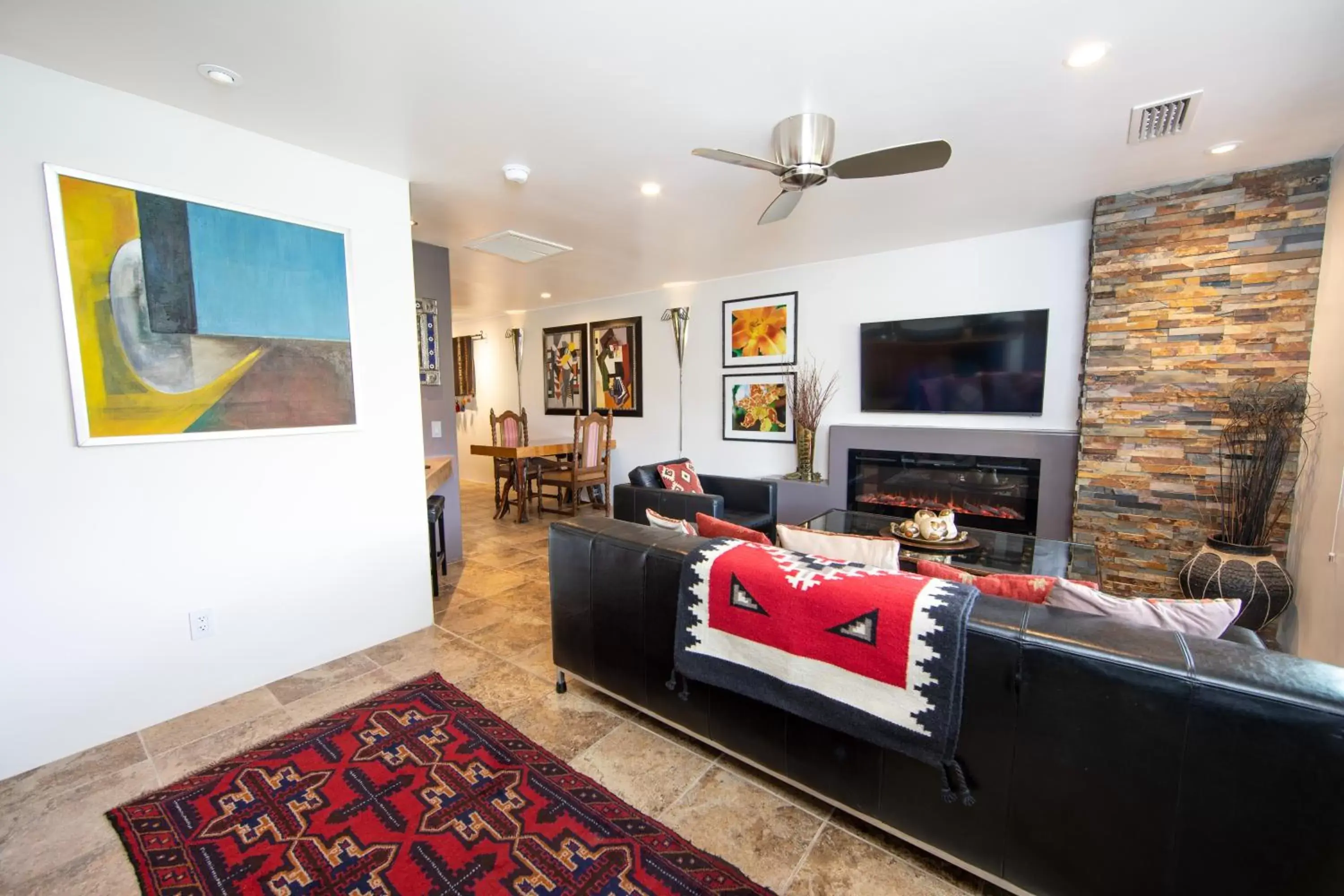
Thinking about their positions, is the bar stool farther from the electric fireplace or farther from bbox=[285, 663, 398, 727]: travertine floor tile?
the electric fireplace

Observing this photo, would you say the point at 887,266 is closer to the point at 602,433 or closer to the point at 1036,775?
the point at 602,433

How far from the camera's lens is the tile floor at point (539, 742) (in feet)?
4.62

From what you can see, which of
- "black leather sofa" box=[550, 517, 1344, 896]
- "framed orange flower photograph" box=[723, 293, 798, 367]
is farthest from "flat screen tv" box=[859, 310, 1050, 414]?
"black leather sofa" box=[550, 517, 1344, 896]

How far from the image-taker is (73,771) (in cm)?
180

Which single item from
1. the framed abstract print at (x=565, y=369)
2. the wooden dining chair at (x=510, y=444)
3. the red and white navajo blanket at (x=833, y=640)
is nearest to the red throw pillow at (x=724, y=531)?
the red and white navajo blanket at (x=833, y=640)

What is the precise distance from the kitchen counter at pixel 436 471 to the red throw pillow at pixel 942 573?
2496mm

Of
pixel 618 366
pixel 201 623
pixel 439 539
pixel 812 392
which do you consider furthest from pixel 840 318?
pixel 201 623

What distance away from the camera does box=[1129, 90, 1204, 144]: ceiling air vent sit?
2.00 metres

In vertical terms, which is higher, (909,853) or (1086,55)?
(1086,55)

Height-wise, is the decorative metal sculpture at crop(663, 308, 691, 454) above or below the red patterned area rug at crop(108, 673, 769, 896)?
above

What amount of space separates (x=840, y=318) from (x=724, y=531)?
3.04 meters

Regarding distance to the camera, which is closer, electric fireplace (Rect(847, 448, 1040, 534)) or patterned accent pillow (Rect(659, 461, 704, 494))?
electric fireplace (Rect(847, 448, 1040, 534))

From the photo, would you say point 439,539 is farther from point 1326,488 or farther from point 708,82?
point 1326,488

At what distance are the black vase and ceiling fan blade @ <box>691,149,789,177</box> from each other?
295cm
